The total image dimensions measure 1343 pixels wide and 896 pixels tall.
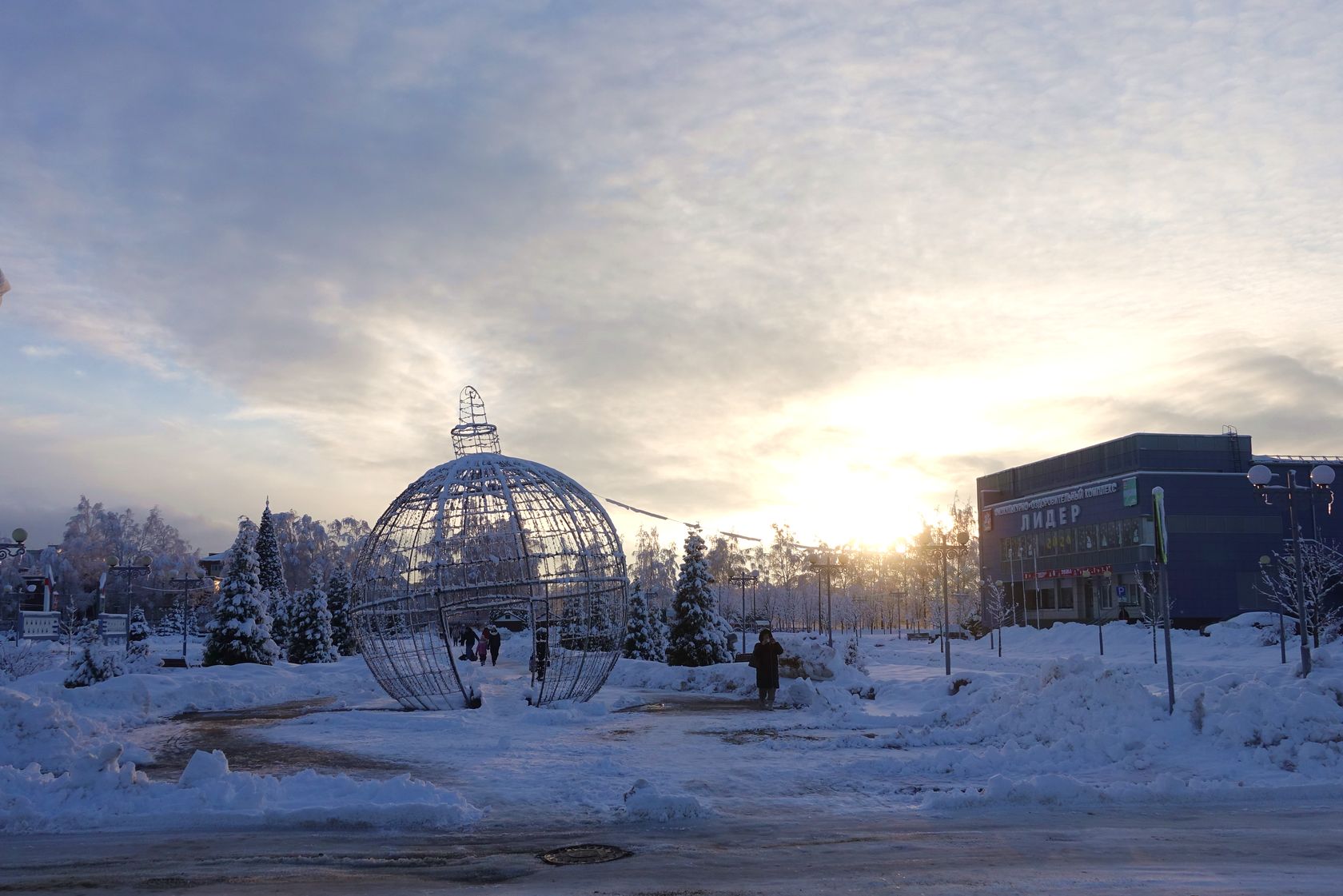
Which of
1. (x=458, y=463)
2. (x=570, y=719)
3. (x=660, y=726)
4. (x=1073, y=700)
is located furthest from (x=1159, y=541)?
(x=458, y=463)

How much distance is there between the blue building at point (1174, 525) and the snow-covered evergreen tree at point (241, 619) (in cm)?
4951

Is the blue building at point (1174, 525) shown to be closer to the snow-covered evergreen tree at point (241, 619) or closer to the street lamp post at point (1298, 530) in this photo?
the street lamp post at point (1298, 530)

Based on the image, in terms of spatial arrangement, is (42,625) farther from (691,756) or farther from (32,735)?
(691,756)

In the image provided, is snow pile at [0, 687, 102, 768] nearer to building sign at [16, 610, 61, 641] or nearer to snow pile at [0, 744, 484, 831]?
snow pile at [0, 744, 484, 831]

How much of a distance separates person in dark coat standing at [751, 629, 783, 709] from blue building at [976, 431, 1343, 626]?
4662cm

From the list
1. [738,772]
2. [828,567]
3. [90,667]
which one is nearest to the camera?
[738,772]

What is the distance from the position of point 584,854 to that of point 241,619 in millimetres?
29342

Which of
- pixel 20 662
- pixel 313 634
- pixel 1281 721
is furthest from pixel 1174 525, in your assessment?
pixel 20 662

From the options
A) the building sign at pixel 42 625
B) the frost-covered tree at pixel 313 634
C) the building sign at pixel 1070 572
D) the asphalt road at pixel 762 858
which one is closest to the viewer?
the asphalt road at pixel 762 858

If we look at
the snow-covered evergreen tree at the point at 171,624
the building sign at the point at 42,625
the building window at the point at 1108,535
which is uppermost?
the building window at the point at 1108,535

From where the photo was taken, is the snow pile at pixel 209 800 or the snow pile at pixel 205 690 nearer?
the snow pile at pixel 209 800

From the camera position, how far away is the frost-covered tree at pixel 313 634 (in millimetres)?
41094

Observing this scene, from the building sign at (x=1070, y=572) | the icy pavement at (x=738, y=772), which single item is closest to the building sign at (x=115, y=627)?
the icy pavement at (x=738, y=772)

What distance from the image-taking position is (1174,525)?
2621 inches
